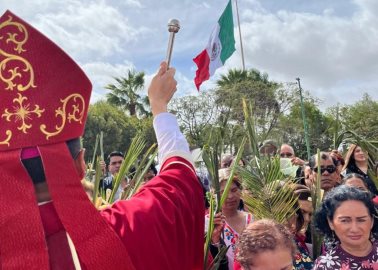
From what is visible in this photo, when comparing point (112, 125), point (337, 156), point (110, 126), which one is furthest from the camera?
point (112, 125)

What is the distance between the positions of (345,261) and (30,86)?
2.08 metres

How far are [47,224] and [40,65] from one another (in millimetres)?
456

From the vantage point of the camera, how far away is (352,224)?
2.64 m

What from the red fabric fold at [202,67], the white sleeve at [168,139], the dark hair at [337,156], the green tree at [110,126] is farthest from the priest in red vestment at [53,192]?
the green tree at [110,126]

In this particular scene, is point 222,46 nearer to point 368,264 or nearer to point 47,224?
point 368,264

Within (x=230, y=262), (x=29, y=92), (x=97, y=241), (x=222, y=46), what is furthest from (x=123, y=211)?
(x=222, y=46)

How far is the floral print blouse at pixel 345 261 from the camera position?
2.59 m

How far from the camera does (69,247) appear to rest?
129 cm

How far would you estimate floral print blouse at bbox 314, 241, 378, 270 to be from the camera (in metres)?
2.59

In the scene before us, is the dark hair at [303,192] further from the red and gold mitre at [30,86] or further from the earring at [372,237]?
the red and gold mitre at [30,86]

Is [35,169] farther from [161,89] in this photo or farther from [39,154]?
[161,89]

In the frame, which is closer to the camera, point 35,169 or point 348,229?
point 35,169

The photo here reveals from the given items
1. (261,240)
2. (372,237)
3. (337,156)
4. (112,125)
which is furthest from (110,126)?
(261,240)

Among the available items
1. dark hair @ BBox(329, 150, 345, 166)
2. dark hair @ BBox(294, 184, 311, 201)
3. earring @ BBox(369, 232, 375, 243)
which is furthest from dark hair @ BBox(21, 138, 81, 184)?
dark hair @ BBox(329, 150, 345, 166)
